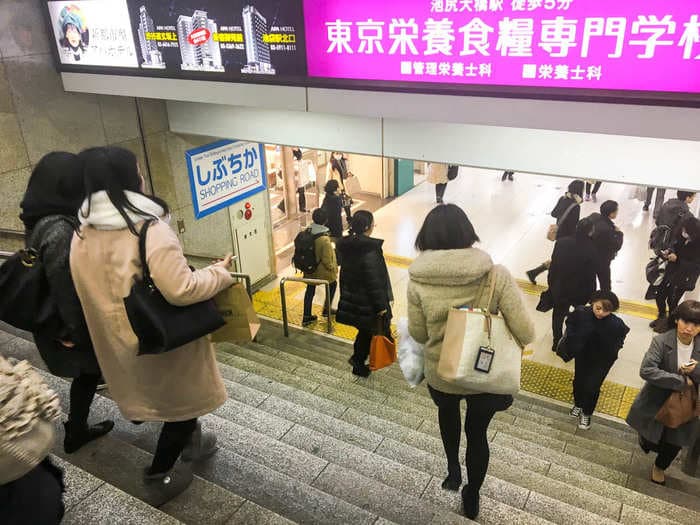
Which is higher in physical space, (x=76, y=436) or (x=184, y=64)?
(x=184, y=64)

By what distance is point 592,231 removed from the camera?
5512 millimetres

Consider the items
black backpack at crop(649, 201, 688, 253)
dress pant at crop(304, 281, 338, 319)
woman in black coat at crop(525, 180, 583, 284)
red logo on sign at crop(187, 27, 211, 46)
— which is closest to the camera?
red logo on sign at crop(187, 27, 211, 46)

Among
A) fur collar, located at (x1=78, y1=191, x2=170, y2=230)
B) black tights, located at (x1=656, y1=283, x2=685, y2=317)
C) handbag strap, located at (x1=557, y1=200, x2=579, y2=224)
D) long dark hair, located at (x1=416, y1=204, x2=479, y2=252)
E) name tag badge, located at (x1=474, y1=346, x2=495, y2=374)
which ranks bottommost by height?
black tights, located at (x1=656, y1=283, x2=685, y2=317)

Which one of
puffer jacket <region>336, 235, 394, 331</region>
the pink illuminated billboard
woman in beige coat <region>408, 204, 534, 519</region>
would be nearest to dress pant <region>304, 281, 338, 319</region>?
puffer jacket <region>336, 235, 394, 331</region>

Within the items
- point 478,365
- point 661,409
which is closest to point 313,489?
point 478,365

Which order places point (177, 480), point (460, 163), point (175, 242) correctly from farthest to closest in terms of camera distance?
point (460, 163), point (177, 480), point (175, 242)

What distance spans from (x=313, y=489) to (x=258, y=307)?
17.0 ft

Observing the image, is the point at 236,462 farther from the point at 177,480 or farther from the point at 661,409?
the point at 661,409

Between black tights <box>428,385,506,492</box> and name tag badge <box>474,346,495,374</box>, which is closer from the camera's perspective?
name tag badge <box>474,346,495,374</box>

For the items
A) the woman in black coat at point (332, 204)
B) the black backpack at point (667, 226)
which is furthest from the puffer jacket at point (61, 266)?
the black backpack at point (667, 226)

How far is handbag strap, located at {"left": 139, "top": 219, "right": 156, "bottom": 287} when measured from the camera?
1937 millimetres

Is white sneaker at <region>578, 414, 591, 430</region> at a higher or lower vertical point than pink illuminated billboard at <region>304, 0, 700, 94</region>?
lower

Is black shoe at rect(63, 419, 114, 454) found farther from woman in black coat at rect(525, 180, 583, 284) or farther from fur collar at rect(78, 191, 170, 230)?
woman in black coat at rect(525, 180, 583, 284)

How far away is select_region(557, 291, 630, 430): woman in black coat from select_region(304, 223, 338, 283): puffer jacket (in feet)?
9.38
